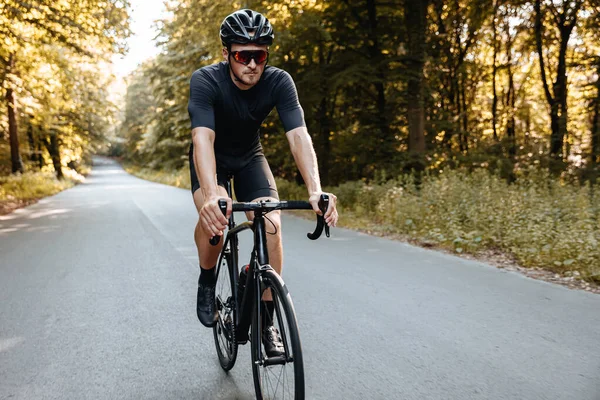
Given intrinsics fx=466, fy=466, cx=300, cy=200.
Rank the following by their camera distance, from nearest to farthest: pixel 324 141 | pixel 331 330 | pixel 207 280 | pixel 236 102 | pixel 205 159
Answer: pixel 205 159
pixel 236 102
pixel 207 280
pixel 331 330
pixel 324 141

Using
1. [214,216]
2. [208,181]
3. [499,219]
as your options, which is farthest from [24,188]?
[214,216]

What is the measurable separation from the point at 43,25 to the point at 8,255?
8400mm

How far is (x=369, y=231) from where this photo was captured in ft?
30.3

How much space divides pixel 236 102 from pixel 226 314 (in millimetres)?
1380

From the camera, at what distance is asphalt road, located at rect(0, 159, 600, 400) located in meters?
2.94

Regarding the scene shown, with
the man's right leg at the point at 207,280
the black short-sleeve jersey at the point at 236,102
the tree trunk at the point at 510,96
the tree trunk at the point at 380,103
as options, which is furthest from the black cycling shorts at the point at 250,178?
the tree trunk at the point at 510,96

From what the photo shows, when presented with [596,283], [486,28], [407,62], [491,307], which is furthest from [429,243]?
[486,28]

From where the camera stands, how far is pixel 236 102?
9.61 ft

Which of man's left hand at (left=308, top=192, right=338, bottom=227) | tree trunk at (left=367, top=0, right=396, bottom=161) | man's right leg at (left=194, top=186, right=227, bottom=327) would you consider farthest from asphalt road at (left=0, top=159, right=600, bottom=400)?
tree trunk at (left=367, top=0, right=396, bottom=161)

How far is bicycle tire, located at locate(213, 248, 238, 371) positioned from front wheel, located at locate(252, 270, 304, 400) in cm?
45

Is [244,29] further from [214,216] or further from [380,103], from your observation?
[380,103]

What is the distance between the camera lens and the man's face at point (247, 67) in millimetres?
2734

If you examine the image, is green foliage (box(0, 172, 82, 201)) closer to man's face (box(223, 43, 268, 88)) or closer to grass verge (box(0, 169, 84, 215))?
grass verge (box(0, 169, 84, 215))

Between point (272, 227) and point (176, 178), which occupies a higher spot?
point (272, 227)
